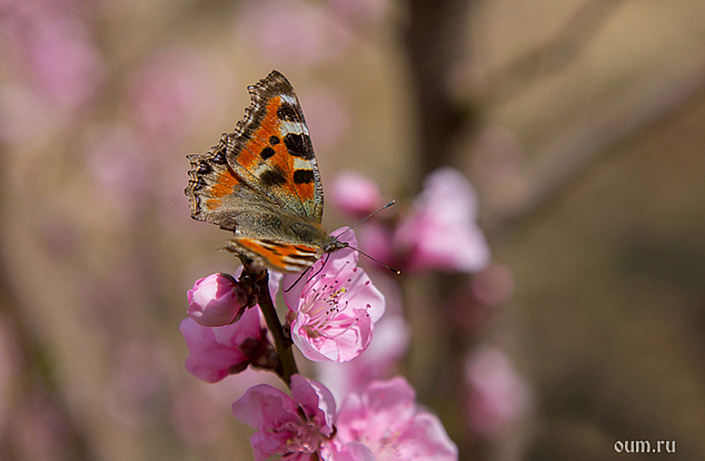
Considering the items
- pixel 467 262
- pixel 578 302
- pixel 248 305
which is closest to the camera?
pixel 248 305

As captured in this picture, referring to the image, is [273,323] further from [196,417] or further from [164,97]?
[164,97]

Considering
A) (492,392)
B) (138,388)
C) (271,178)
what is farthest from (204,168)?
(138,388)

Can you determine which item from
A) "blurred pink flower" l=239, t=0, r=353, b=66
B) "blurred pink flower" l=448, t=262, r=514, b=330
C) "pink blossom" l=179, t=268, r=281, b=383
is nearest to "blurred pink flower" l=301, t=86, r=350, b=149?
"blurred pink flower" l=239, t=0, r=353, b=66

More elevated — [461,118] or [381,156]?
[381,156]

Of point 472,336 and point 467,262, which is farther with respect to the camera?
point 472,336

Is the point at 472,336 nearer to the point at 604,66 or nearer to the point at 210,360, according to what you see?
the point at 210,360

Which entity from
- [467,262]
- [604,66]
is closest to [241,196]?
[467,262]
